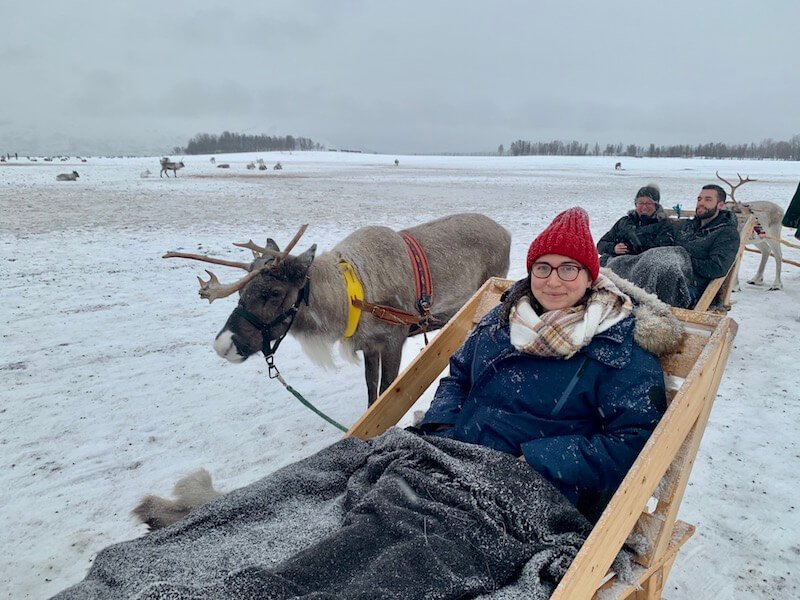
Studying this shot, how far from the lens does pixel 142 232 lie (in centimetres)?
1056

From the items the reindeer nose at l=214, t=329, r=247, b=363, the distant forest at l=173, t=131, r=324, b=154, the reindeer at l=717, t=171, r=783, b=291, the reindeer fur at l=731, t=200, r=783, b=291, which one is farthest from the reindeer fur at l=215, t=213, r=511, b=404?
the distant forest at l=173, t=131, r=324, b=154

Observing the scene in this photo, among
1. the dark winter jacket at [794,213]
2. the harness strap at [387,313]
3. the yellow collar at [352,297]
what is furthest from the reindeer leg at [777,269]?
the yellow collar at [352,297]

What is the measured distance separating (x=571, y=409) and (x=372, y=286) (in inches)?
79.6

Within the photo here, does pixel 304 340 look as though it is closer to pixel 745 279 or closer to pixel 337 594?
pixel 337 594

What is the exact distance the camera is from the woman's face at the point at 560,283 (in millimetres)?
1964

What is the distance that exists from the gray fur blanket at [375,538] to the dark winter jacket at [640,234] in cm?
376

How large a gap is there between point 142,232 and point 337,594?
36.6 ft

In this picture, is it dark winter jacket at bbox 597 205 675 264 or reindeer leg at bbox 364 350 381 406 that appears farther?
dark winter jacket at bbox 597 205 675 264

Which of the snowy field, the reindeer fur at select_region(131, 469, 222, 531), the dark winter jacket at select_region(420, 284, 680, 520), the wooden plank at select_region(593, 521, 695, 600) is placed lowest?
the snowy field

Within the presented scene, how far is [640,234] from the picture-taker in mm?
4660

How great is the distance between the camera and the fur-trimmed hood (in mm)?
1884

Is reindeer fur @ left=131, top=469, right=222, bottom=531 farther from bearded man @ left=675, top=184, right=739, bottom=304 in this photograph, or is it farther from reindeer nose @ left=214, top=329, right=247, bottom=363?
bearded man @ left=675, top=184, right=739, bottom=304

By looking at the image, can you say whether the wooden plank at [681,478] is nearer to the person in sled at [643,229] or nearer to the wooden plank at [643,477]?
the wooden plank at [643,477]

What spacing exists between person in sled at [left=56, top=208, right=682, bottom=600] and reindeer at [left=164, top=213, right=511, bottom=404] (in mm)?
1307
